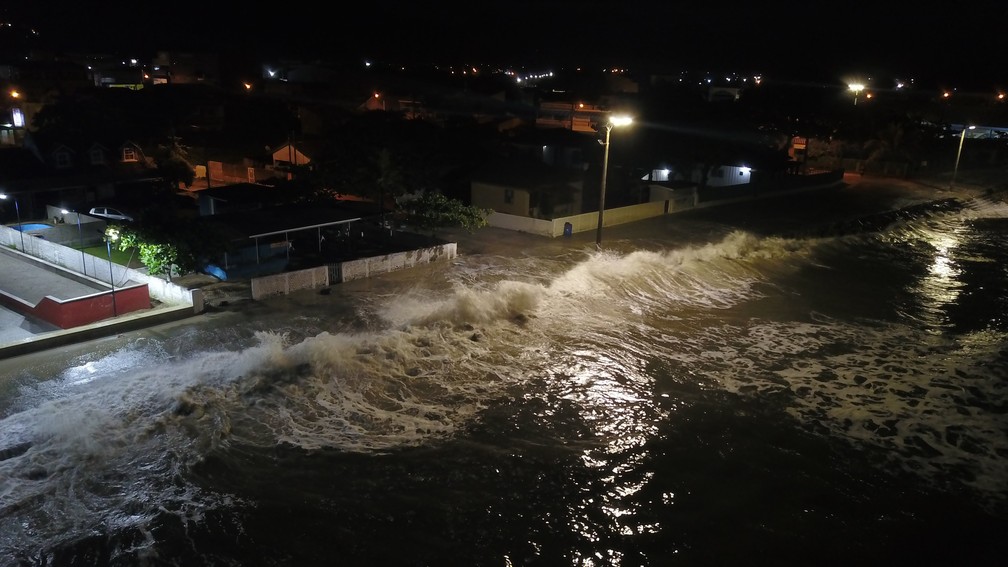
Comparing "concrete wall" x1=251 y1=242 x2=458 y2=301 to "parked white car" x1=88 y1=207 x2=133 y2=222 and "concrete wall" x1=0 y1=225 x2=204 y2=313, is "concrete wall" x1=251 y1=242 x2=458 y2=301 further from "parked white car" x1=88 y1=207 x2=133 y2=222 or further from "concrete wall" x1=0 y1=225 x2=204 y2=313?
"parked white car" x1=88 y1=207 x2=133 y2=222

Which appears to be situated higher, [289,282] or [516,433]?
[289,282]

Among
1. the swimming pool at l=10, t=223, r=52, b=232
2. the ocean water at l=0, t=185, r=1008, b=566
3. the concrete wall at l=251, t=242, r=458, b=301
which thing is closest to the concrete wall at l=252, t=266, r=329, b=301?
the concrete wall at l=251, t=242, r=458, b=301

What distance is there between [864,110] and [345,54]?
6431 cm

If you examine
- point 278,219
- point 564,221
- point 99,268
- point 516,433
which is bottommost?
point 516,433

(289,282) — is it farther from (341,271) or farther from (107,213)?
(107,213)

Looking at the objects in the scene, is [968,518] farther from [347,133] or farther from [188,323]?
[347,133]

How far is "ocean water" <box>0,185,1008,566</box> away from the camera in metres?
11.1

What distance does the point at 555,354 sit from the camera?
1864 centimetres

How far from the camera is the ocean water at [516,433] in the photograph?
11.1m

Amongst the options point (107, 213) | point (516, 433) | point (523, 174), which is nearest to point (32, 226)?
point (107, 213)

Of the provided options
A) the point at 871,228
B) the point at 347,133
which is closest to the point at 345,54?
the point at 347,133

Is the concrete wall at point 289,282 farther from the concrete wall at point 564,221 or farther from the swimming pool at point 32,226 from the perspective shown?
the swimming pool at point 32,226

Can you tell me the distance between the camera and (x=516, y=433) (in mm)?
14398

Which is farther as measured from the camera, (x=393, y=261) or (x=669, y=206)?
(x=669, y=206)
